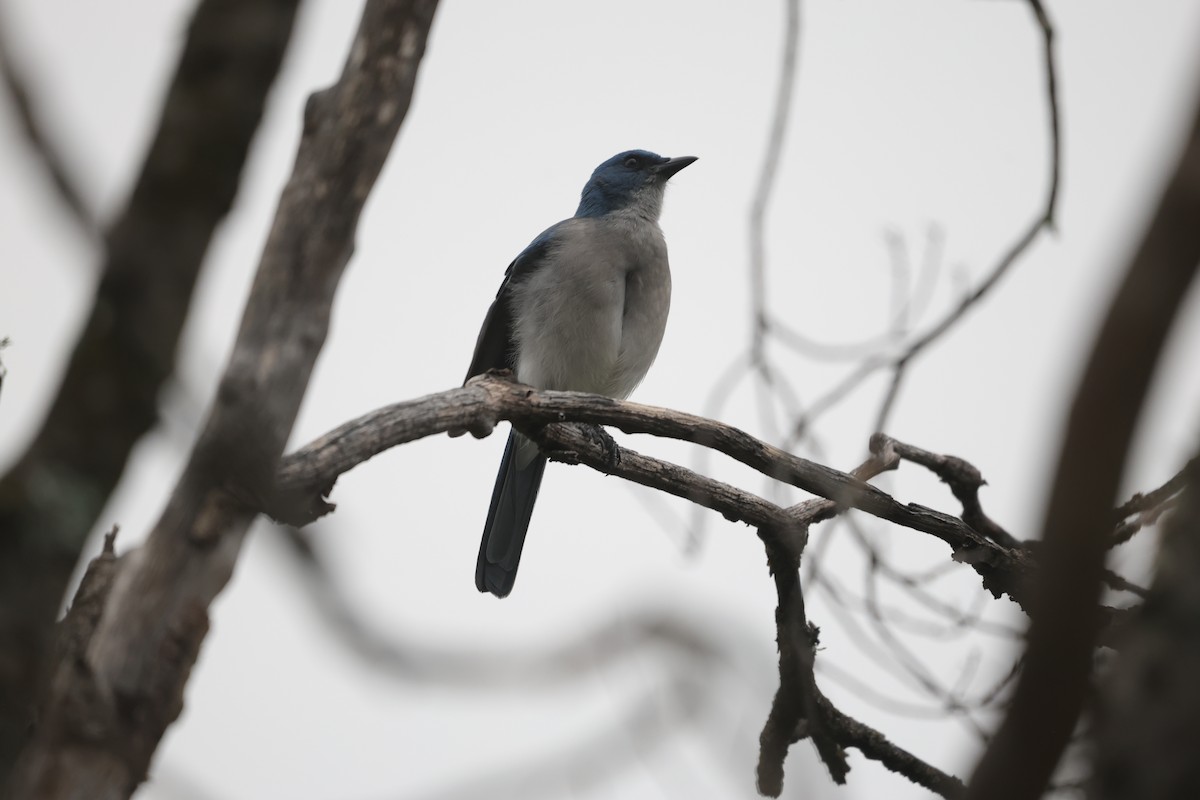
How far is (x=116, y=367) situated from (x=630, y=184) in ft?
20.2

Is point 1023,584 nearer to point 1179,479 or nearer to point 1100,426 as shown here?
point 1179,479

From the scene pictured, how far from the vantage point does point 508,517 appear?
6586 mm

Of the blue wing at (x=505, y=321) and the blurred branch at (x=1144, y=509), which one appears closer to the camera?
the blurred branch at (x=1144, y=509)

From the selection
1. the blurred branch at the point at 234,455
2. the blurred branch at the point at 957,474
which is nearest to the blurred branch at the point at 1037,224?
the blurred branch at the point at 957,474

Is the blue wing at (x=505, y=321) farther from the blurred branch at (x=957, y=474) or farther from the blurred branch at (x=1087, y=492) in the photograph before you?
the blurred branch at (x=1087, y=492)

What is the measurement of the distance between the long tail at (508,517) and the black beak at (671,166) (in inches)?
85.4

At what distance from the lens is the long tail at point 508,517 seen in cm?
632

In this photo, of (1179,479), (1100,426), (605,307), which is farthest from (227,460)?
(605,307)

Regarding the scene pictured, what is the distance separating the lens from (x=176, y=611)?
211 cm

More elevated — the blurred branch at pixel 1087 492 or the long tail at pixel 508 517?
the long tail at pixel 508 517

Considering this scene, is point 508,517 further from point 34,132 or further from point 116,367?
point 34,132

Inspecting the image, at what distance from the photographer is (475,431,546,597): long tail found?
6320 mm

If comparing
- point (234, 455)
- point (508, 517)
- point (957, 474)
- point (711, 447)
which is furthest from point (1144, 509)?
point (508, 517)

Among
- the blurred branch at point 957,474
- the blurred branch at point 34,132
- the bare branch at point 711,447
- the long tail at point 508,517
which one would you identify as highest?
the long tail at point 508,517
